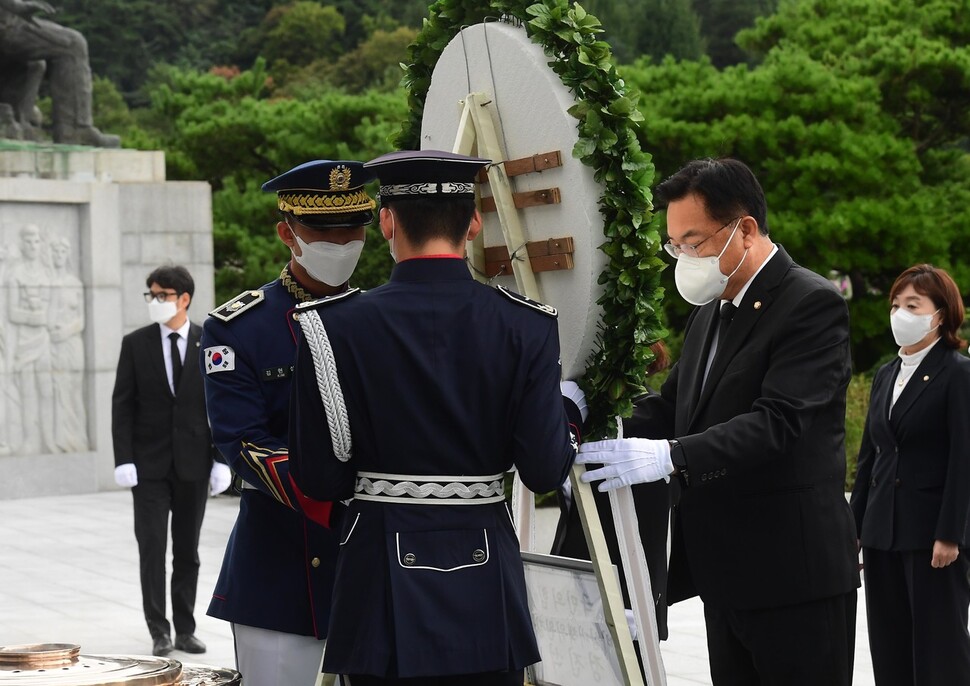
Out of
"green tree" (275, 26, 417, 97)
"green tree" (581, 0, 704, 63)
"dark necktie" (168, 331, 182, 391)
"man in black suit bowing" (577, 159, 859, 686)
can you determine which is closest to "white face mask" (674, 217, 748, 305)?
"man in black suit bowing" (577, 159, 859, 686)

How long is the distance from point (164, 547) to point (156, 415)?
2.24 ft

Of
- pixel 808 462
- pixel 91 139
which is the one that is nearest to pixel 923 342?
pixel 808 462

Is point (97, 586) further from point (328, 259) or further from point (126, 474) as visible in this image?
point (328, 259)

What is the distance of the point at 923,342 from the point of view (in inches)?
218

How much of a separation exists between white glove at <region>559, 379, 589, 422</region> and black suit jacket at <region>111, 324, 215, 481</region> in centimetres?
409

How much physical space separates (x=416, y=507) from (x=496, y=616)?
275 millimetres

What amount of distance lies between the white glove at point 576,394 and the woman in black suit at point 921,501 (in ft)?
6.55

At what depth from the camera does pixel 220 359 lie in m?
3.49

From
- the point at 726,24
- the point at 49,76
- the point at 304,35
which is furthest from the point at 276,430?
the point at 726,24

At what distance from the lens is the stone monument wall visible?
13.6m

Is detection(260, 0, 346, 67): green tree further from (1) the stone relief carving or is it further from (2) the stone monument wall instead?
(1) the stone relief carving

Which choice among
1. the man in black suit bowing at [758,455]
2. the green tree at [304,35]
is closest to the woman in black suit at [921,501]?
the man in black suit bowing at [758,455]

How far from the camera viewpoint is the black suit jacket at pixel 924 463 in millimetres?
5219

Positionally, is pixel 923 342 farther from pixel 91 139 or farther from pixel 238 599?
pixel 91 139
